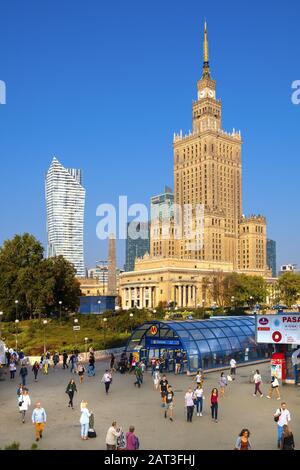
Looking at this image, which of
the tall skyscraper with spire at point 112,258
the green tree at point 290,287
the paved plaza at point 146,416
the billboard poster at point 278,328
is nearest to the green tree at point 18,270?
the tall skyscraper with spire at point 112,258

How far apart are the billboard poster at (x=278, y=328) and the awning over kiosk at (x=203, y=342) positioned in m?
5.96

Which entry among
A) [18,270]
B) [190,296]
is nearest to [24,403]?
[18,270]

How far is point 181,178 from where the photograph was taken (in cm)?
18638

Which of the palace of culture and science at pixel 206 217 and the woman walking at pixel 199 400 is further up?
the palace of culture and science at pixel 206 217

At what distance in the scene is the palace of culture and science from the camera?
531ft

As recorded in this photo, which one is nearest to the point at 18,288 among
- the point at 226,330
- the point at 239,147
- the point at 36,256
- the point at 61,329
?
the point at 36,256

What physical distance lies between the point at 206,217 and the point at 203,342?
131852 millimetres

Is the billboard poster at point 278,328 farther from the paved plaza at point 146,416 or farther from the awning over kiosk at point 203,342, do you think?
the awning over kiosk at point 203,342

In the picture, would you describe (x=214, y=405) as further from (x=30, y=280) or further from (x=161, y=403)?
(x=30, y=280)

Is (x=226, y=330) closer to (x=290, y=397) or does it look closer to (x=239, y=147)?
(x=290, y=397)

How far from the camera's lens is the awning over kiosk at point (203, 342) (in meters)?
36.1

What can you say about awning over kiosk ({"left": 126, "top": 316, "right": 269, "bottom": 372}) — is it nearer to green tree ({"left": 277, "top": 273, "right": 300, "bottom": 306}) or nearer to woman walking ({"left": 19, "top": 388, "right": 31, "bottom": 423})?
woman walking ({"left": 19, "top": 388, "right": 31, "bottom": 423})

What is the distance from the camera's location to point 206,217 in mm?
167250
